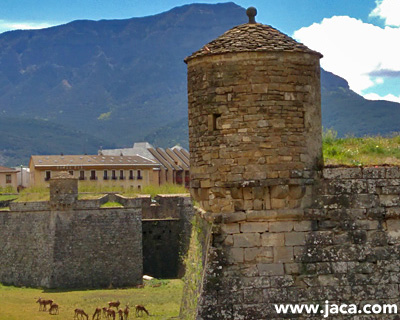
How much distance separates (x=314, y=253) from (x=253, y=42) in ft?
10.7

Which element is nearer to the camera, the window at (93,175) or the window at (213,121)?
the window at (213,121)

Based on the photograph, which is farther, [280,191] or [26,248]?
[26,248]

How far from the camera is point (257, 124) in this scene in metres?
12.2

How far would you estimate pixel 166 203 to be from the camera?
45.2 metres

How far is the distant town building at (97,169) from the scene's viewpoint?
62469 millimetres

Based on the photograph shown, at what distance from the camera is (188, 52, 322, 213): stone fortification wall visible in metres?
12.2

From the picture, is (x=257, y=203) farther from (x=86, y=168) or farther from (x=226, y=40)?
(x=86, y=168)

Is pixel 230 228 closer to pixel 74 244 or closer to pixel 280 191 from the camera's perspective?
pixel 280 191

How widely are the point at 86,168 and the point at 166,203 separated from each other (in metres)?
21.1

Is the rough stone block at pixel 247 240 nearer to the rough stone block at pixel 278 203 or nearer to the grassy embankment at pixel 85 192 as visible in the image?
the rough stone block at pixel 278 203

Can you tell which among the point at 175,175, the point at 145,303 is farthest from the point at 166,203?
the point at 175,175

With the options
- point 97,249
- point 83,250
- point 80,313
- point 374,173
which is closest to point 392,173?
point 374,173

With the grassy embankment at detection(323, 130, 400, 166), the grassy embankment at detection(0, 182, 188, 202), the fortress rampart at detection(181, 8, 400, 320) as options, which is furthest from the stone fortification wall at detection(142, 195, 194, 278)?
the fortress rampart at detection(181, 8, 400, 320)

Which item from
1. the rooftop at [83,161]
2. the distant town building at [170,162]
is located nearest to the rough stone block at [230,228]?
the rooftop at [83,161]
